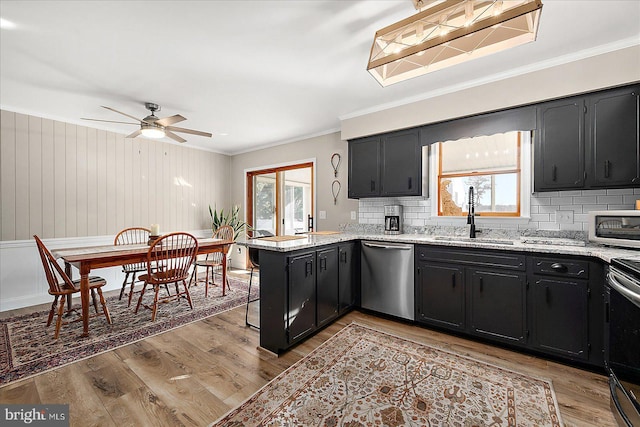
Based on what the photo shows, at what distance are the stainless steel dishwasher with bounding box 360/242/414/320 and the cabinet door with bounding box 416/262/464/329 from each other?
0.38 ft

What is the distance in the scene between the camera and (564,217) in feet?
8.86

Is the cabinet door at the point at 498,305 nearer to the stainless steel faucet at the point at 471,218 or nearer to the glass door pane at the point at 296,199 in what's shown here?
the stainless steel faucet at the point at 471,218

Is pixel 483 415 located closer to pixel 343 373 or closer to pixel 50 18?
pixel 343 373

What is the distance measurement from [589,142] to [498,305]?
63.0 inches

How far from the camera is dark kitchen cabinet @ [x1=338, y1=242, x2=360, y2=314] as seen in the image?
3086 mm

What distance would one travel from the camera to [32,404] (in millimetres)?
1764

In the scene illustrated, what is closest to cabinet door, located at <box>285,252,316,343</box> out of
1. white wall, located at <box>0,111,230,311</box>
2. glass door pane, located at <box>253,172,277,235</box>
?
glass door pane, located at <box>253,172,277,235</box>

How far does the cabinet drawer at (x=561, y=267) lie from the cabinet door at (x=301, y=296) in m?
1.91

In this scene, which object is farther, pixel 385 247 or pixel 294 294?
pixel 385 247

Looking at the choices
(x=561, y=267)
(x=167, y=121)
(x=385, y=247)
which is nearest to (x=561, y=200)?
(x=561, y=267)

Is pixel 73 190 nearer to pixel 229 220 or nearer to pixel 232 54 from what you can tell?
pixel 229 220

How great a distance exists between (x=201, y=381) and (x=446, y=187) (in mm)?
3186

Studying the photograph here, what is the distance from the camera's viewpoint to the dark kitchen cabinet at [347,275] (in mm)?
3086

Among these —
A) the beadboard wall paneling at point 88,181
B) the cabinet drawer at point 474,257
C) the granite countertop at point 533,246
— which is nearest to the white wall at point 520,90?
the granite countertop at point 533,246
